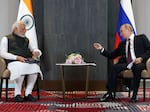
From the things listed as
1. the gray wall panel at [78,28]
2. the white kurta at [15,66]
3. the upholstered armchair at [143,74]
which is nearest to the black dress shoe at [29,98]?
the white kurta at [15,66]

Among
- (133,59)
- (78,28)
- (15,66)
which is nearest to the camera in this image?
(15,66)

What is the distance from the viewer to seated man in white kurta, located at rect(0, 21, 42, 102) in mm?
5043

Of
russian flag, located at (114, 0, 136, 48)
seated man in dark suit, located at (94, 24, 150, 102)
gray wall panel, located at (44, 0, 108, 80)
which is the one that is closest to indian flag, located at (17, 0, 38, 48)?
gray wall panel, located at (44, 0, 108, 80)

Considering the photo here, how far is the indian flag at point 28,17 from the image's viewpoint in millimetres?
6605

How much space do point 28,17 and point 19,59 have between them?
180 cm

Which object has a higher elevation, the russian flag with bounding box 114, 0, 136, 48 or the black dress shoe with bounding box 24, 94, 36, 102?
the russian flag with bounding box 114, 0, 136, 48

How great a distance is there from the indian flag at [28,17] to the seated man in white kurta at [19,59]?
123 cm

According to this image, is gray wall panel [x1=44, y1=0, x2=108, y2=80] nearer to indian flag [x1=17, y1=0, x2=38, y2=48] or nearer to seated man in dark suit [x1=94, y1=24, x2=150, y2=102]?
indian flag [x1=17, y1=0, x2=38, y2=48]

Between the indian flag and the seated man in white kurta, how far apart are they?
1228mm

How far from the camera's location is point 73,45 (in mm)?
6602

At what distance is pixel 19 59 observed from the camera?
16.7 feet

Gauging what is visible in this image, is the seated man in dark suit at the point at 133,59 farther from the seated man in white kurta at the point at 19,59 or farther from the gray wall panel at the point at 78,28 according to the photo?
the gray wall panel at the point at 78,28

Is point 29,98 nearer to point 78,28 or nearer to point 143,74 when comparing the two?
point 143,74

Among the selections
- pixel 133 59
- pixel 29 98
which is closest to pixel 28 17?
pixel 29 98
